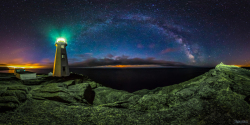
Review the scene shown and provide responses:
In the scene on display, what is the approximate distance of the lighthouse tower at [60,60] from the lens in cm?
2300

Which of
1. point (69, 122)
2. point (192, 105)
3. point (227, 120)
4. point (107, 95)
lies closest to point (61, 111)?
point (69, 122)

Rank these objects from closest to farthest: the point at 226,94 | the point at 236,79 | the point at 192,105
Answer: the point at 192,105 → the point at 226,94 → the point at 236,79

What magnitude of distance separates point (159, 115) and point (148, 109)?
61.8 inches

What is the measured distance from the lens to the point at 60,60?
23000 millimetres

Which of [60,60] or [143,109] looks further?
[60,60]

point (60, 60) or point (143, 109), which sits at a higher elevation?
point (60, 60)

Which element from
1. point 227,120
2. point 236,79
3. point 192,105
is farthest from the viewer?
point 236,79

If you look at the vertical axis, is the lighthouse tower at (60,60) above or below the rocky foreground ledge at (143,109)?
above

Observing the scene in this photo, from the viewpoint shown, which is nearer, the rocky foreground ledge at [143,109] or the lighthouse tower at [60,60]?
the rocky foreground ledge at [143,109]

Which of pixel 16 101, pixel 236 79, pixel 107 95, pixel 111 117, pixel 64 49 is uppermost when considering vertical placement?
pixel 64 49

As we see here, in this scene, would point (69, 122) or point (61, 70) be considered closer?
point (69, 122)

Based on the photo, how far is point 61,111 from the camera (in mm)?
7785

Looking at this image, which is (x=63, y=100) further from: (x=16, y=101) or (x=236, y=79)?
(x=236, y=79)

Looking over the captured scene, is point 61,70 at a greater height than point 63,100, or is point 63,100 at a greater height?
point 61,70
